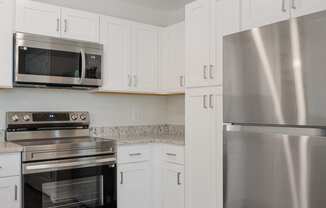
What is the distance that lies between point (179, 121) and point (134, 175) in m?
1.05

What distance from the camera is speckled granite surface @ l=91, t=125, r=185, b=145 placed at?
3123 millimetres

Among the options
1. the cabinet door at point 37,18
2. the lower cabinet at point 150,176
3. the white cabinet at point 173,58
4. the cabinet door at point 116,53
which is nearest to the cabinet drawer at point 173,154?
the lower cabinet at point 150,176

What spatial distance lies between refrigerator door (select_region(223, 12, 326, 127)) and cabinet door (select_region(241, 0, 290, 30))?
0.20 meters

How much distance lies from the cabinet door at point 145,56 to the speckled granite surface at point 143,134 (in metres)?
0.54

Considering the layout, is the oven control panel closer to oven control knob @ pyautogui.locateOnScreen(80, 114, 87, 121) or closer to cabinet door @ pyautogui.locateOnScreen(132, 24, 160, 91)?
oven control knob @ pyautogui.locateOnScreen(80, 114, 87, 121)

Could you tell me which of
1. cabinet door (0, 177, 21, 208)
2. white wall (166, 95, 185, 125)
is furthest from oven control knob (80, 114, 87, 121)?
white wall (166, 95, 185, 125)

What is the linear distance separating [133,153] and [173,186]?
0.50 meters

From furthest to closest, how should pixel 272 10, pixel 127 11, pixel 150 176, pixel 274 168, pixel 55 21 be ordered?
pixel 127 11 < pixel 150 176 < pixel 55 21 < pixel 272 10 < pixel 274 168

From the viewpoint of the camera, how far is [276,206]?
6.11ft

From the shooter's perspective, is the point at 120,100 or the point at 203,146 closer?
the point at 203,146

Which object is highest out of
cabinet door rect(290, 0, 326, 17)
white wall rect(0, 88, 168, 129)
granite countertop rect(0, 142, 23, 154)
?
cabinet door rect(290, 0, 326, 17)

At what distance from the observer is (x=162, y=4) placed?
379 cm

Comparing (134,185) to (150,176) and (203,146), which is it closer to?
(150,176)

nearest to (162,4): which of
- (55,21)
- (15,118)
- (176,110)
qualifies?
(176,110)
